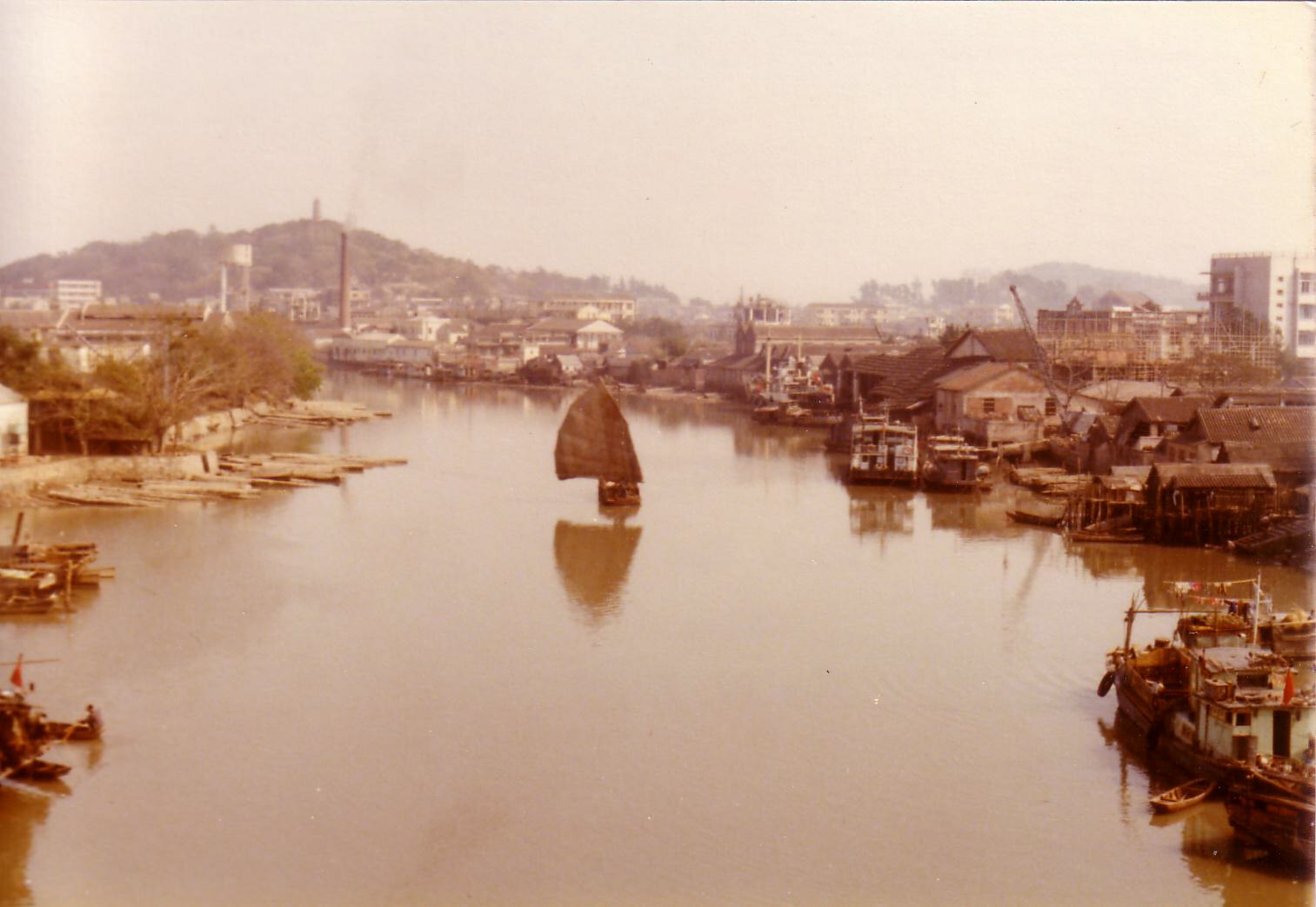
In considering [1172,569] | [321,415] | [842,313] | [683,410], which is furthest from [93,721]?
[842,313]

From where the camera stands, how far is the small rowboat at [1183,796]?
6.34 meters

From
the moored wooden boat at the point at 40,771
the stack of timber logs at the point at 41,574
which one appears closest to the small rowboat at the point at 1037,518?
the stack of timber logs at the point at 41,574

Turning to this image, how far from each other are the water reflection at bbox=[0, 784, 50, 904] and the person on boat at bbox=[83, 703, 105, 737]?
1.93 ft

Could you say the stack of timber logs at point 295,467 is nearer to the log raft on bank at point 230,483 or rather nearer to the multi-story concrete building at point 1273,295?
the log raft on bank at point 230,483

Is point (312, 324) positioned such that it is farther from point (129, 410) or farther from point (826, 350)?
point (129, 410)

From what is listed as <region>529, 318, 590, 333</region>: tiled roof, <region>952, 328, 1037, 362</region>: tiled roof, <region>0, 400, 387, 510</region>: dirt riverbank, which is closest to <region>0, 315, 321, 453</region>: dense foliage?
<region>0, 400, 387, 510</region>: dirt riverbank

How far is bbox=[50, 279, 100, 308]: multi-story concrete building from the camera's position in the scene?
54.2m

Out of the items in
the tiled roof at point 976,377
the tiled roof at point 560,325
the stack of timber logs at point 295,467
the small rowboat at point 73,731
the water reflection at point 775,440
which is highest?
the tiled roof at point 560,325

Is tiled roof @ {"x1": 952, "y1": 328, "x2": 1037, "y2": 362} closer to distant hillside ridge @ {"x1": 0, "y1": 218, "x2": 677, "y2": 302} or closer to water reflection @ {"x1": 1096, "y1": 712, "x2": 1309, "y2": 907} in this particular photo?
water reflection @ {"x1": 1096, "y1": 712, "x2": 1309, "y2": 907}

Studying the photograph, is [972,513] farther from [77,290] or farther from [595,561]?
[77,290]

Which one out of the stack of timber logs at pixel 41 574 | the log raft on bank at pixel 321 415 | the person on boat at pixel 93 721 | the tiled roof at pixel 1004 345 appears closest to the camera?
the person on boat at pixel 93 721

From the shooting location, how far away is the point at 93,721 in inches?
277

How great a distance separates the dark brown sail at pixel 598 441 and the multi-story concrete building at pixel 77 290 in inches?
1677

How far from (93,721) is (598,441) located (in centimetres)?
832
